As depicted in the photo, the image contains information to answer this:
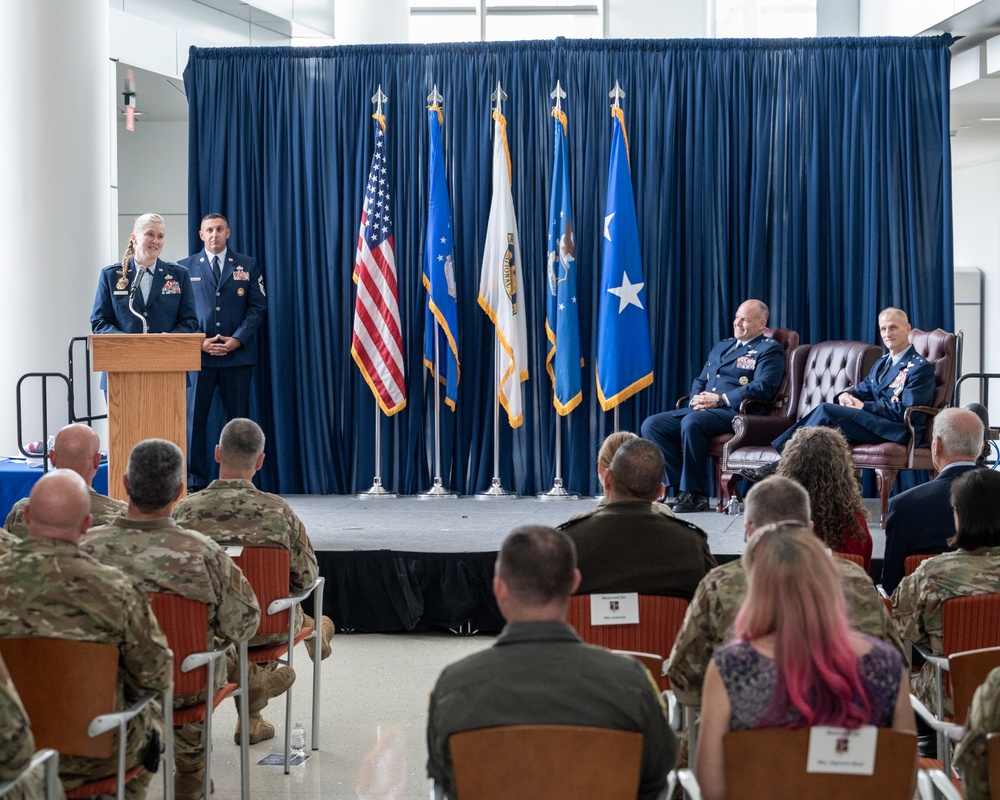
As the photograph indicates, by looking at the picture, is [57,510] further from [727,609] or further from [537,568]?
[727,609]

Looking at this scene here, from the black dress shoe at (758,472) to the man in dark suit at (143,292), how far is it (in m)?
3.13

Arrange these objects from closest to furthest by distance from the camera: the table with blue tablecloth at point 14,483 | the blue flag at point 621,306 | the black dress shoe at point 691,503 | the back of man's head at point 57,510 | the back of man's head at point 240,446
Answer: the back of man's head at point 57,510, the back of man's head at point 240,446, the table with blue tablecloth at point 14,483, the black dress shoe at point 691,503, the blue flag at point 621,306

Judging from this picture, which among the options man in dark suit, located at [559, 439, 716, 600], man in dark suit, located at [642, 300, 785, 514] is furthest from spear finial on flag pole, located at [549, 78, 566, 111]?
man in dark suit, located at [559, 439, 716, 600]

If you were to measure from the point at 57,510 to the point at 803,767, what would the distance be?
159cm

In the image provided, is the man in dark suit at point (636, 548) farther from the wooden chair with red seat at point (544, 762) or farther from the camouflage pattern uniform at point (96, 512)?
the camouflage pattern uniform at point (96, 512)

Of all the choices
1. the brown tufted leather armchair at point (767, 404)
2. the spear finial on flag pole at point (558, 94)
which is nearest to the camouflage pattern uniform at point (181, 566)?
the brown tufted leather armchair at point (767, 404)

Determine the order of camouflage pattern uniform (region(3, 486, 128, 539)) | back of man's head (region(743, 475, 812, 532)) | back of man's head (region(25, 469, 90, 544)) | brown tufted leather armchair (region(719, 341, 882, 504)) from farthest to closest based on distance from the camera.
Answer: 1. brown tufted leather armchair (region(719, 341, 882, 504))
2. camouflage pattern uniform (region(3, 486, 128, 539))
3. back of man's head (region(743, 475, 812, 532))
4. back of man's head (region(25, 469, 90, 544))

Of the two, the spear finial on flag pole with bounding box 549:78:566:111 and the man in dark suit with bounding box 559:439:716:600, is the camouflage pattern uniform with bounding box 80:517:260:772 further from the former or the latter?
the spear finial on flag pole with bounding box 549:78:566:111

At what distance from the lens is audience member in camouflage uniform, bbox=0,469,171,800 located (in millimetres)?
2479

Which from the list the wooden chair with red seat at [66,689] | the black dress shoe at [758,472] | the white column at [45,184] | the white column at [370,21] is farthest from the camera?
the white column at [370,21]

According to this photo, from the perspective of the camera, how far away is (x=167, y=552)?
3.02m

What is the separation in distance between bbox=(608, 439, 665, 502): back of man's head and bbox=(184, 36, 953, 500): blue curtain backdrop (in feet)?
15.4

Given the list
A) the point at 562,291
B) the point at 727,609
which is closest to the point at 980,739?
the point at 727,609

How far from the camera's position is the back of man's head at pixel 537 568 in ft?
6.47
